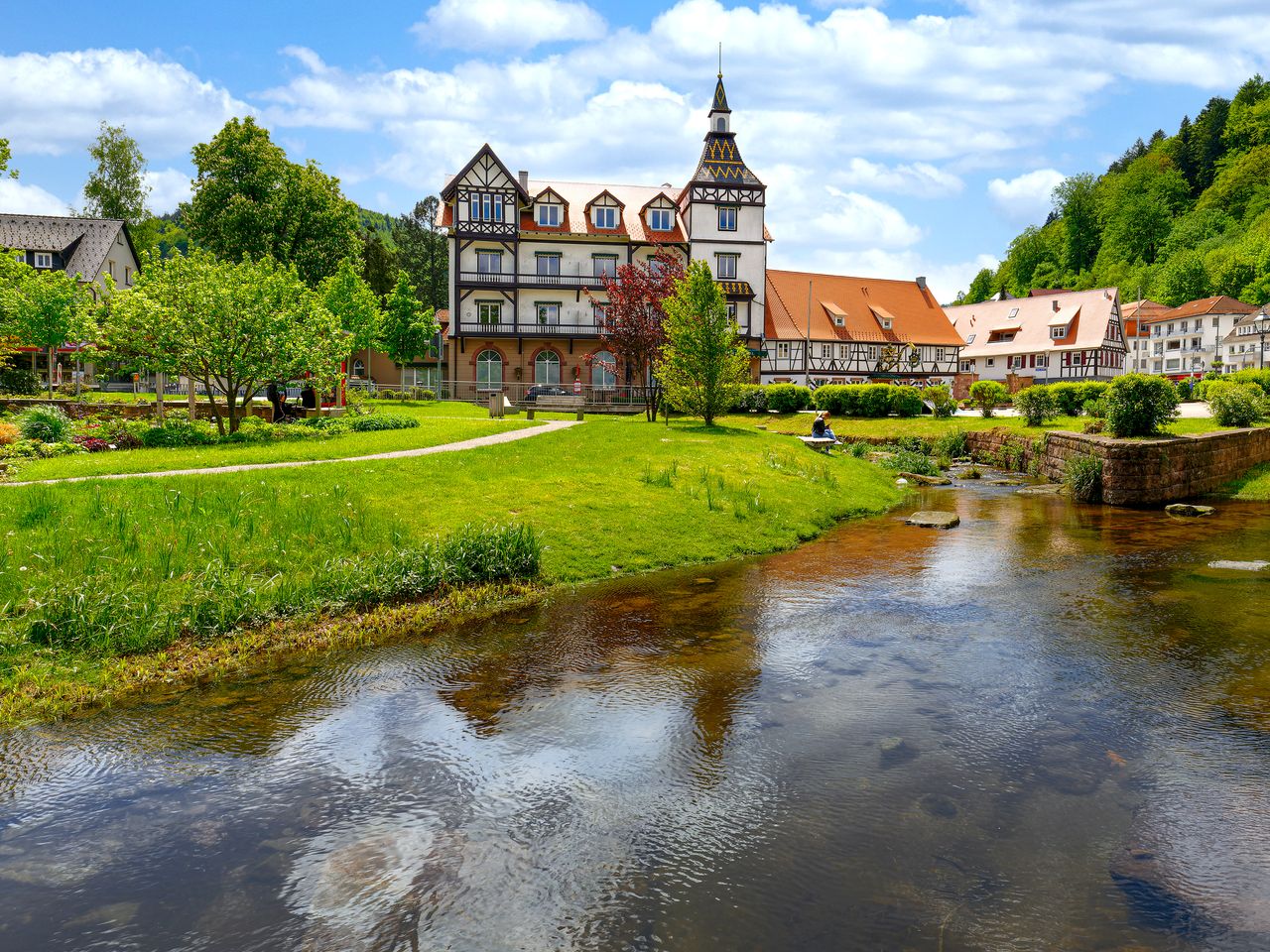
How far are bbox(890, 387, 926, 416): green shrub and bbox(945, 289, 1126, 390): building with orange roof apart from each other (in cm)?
2760

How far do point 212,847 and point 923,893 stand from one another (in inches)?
189

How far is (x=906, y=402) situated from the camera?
41.5 m

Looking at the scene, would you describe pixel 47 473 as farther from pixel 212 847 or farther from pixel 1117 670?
pixel 1117 670

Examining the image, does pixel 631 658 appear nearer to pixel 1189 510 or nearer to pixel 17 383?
pixel 1189 510

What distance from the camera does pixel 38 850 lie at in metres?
5.62

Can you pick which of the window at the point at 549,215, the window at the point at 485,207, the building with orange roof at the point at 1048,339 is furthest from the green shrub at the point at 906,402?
the window at the point at 485,207

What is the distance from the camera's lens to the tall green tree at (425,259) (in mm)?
87125

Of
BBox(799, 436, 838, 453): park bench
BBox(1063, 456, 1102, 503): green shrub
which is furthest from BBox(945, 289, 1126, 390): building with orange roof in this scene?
BBox(1063, 456, 1102, 503): green shrub

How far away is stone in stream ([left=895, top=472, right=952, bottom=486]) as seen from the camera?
90.1 ft

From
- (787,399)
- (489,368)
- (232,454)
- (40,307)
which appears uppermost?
(40,307)

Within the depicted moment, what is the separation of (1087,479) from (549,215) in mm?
41088

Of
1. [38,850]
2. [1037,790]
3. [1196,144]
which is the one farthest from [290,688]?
[1196,144]

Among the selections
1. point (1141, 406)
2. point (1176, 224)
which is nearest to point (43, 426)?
point (1141, 406)

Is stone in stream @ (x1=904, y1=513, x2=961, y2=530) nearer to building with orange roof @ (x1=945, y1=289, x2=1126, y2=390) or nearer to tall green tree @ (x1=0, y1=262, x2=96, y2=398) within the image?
tall green tree @ (x1=0, y1=262, x2=96, y2=398)
